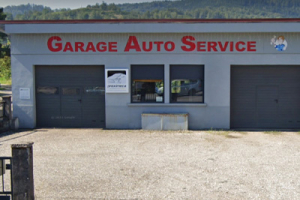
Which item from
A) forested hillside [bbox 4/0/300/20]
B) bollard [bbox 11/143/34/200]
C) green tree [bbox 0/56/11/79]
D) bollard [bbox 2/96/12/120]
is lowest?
bollard [bbox 11/143/34/200]

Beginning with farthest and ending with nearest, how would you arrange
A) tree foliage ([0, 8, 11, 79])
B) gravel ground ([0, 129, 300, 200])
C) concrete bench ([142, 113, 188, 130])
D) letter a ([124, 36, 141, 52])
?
1. tree foliage ([0, 8, 11, 79])
2. letter a ([124, 36, 141, 52])
3. concrete bench ([142, 113, 188, 130])
4. gravel ground ([0, 129, 300, 200])

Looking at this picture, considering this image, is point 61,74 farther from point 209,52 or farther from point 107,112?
point 209,52

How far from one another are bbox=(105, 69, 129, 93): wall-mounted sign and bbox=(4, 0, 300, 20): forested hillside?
367 ft

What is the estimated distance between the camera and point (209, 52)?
14.0 m

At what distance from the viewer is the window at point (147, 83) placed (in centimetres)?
1422

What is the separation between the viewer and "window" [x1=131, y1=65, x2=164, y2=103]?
14219 millimetres

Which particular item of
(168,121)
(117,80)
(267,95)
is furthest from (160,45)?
(267,95)

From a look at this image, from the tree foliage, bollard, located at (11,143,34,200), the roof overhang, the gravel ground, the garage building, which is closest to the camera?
bollard, located at (11,143,34,200)

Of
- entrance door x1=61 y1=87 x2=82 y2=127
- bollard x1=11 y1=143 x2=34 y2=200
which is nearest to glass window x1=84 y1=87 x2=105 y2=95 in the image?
entrance door x1=61 y1=87 x2=82 y2=127

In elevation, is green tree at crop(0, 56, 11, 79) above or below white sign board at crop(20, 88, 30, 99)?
above

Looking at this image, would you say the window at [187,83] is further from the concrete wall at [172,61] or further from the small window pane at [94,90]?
the small window pane at [94,90]

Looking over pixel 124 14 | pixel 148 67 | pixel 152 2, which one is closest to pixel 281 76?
pixel 148 67

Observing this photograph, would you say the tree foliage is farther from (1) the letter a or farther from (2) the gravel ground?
(2) the gravel ground

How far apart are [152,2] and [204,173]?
199078 mm
